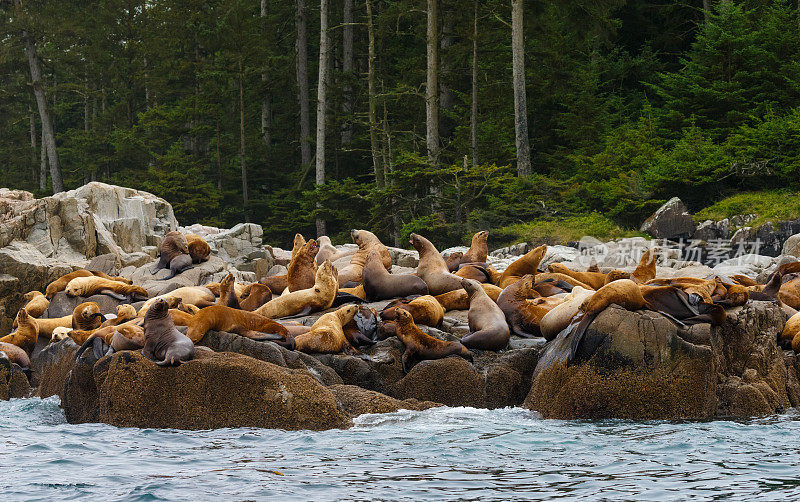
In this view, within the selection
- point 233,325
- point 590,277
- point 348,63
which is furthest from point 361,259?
point 348,63

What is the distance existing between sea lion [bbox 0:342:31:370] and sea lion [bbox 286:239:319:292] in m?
3.75

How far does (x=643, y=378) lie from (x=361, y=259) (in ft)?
21.8

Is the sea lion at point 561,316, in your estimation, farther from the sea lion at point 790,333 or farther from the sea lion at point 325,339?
the sea lion at point 790,333

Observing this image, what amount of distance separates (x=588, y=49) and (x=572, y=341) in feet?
86.5

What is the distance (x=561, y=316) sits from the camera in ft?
31.4

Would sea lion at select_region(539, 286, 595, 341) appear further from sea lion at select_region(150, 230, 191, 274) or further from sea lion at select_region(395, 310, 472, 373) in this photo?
sea lion at select_region(150, 230, 191, 274)

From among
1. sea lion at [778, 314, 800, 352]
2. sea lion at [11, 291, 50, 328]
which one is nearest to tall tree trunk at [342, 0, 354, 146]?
sea lion at [11, 291, 50, 328]

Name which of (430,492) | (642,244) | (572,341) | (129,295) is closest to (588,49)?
(642,244)

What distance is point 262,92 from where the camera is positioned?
38.5m

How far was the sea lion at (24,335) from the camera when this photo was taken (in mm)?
11758

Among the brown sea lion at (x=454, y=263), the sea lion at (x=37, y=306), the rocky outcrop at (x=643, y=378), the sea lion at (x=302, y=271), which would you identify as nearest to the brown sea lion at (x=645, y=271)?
the rocky outcrop at (x=643, y=378)

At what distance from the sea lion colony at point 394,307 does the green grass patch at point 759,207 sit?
26.5ft

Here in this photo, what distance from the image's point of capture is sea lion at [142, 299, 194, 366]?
26.1 feet

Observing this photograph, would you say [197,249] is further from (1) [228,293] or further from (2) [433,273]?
(2) [433,273]
